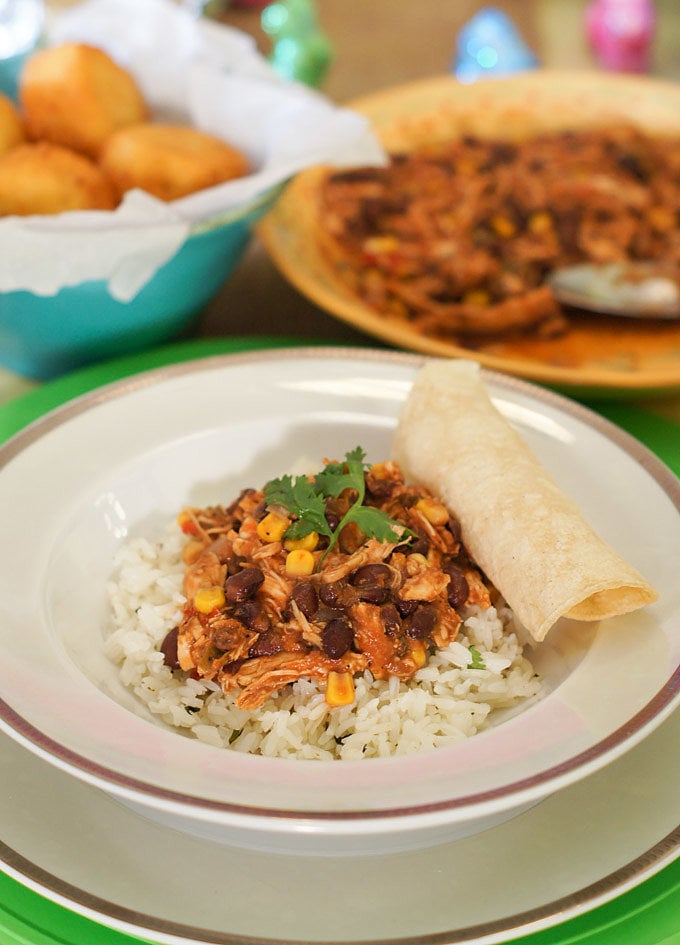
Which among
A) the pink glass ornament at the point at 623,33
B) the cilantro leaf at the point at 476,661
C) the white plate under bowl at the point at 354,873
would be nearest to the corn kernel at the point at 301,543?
the cilantro leaf at the point at 476,661

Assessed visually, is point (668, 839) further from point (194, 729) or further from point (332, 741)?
point (194, 729)

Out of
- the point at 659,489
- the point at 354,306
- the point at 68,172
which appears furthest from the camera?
the point at 354,306

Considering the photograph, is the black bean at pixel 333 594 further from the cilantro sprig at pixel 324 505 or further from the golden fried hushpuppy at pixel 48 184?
the golden fried hushpuppy at pixel 48 184

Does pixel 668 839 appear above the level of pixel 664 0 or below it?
above

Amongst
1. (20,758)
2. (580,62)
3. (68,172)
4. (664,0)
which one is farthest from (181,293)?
(664,0)

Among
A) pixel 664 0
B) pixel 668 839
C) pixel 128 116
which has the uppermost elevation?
pixel 128 116

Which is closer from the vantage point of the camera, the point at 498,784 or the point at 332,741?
the point at 498,784

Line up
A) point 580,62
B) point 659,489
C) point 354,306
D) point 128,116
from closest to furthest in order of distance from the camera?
1. point 659,489
2. point 354,306
3. point 128,116
4. point 580,62

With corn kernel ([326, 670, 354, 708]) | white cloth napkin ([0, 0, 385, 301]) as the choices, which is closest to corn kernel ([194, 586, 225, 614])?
corn kernel ([326, 670, 354, 708])
